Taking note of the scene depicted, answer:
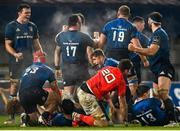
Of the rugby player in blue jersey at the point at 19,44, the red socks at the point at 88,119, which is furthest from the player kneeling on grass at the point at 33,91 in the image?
the rugby player in blue jersey at the point at 19,44

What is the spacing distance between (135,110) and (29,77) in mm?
1909

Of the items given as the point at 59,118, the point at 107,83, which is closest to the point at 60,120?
the point at 59,118

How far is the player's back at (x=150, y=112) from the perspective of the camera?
1127 centimetres

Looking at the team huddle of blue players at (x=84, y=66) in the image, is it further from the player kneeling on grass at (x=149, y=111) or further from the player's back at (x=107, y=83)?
the player's back at (x=107, y=83)

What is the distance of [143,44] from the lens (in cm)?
1349

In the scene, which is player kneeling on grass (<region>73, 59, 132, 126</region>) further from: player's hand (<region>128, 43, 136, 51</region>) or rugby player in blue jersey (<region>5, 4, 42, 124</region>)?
rugby player in blue jersey (<region>5, 4, 42, 124</region>)

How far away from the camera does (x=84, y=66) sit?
13039 mm

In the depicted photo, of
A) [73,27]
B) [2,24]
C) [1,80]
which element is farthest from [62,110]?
[2,24]

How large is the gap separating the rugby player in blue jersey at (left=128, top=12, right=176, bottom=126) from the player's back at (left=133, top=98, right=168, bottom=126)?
40 cm

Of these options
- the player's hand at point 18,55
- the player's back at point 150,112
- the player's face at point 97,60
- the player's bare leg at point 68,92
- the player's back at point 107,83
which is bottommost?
the player's back at point 150,112

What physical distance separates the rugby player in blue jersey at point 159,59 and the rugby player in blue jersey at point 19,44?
6.56 feet

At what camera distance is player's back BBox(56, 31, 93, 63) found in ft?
41.8

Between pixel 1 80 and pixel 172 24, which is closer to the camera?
pixel 1 80

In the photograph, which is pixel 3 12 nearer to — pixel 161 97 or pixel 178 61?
pixel 178 61
